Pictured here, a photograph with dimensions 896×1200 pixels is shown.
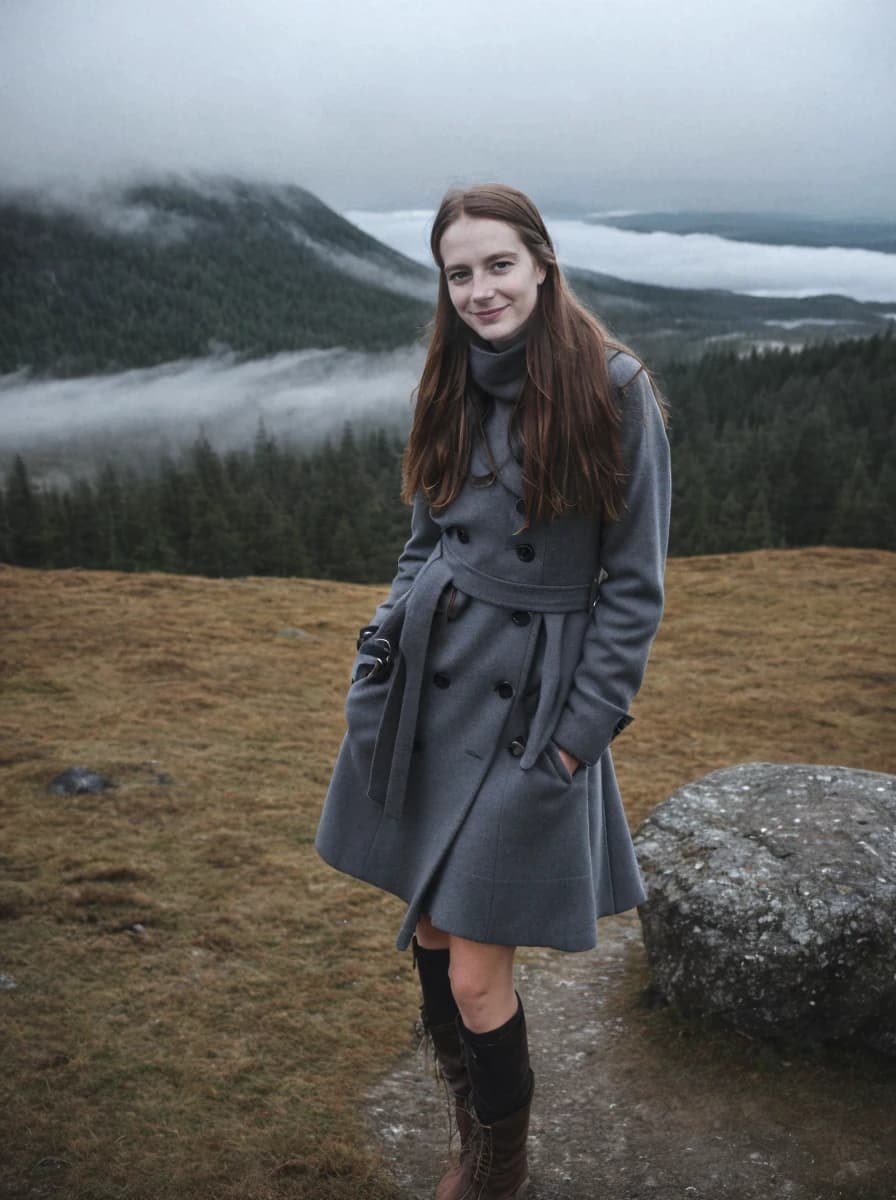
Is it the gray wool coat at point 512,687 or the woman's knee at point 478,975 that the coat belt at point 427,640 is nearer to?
the gray wool coat at point 512,687

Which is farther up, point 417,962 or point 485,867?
point 485,867

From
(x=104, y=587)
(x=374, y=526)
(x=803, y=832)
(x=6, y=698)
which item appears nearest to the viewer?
(x=803, y=832)

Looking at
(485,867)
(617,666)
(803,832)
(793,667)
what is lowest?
(793,667)

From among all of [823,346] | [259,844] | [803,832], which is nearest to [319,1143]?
[803,832]

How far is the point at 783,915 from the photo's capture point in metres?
4.00

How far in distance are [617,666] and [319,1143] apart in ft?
7.81

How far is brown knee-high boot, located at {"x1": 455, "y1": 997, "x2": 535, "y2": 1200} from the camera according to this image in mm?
3092

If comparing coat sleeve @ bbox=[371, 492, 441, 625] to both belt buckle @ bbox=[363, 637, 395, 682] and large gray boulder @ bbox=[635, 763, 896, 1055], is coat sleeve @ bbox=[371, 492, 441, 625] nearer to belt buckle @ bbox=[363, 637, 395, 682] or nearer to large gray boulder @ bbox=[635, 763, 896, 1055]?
belt buckle @ bbox=[363, 637, 395, 682]

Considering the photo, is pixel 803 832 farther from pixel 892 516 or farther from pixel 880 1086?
pixel 892 516

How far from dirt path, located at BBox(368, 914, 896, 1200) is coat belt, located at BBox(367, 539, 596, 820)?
5.66ft

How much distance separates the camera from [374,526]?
7256 centimetres

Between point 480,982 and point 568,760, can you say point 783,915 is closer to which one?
point 480,982

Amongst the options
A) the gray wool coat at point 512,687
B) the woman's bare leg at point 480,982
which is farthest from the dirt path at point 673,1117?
the gray wool coat at point 512,687

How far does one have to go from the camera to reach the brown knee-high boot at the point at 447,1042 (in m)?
3.31
